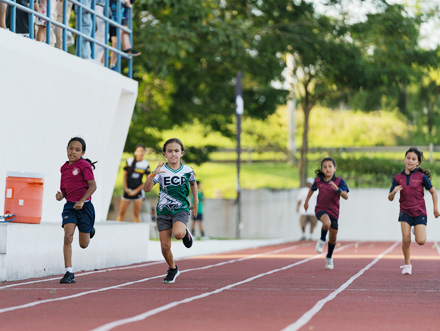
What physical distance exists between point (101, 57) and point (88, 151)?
196 cm

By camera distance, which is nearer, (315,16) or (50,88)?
(50,88)

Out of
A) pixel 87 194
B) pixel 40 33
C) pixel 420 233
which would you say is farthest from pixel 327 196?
pixel 40 33

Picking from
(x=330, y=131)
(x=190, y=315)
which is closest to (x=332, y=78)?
(x=330, y=131)

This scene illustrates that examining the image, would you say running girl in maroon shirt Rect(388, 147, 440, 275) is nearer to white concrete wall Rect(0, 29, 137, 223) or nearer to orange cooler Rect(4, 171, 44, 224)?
orange cooler Rect(4, 171, 44, 224)

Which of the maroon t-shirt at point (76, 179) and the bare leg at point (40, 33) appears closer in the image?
the maroon t-shirt at point (76, 179)

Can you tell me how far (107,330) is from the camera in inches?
329

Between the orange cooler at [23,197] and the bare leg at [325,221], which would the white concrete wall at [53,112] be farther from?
the bare leg at [325,221]

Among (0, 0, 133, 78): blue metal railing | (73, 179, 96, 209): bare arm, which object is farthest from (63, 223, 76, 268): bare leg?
(0, 0, 133, 78): blue metal railing

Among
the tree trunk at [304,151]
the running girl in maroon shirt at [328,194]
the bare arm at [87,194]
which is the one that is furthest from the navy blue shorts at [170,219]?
the tree trunk at [304,151]

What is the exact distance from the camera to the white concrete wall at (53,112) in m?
16.3

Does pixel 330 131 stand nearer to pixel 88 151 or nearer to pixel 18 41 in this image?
pixel 88 151

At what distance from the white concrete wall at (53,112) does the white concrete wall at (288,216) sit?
66.8ft

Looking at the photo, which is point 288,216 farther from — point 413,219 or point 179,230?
point 179,230

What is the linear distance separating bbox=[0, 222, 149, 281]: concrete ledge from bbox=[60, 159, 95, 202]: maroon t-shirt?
969mm
